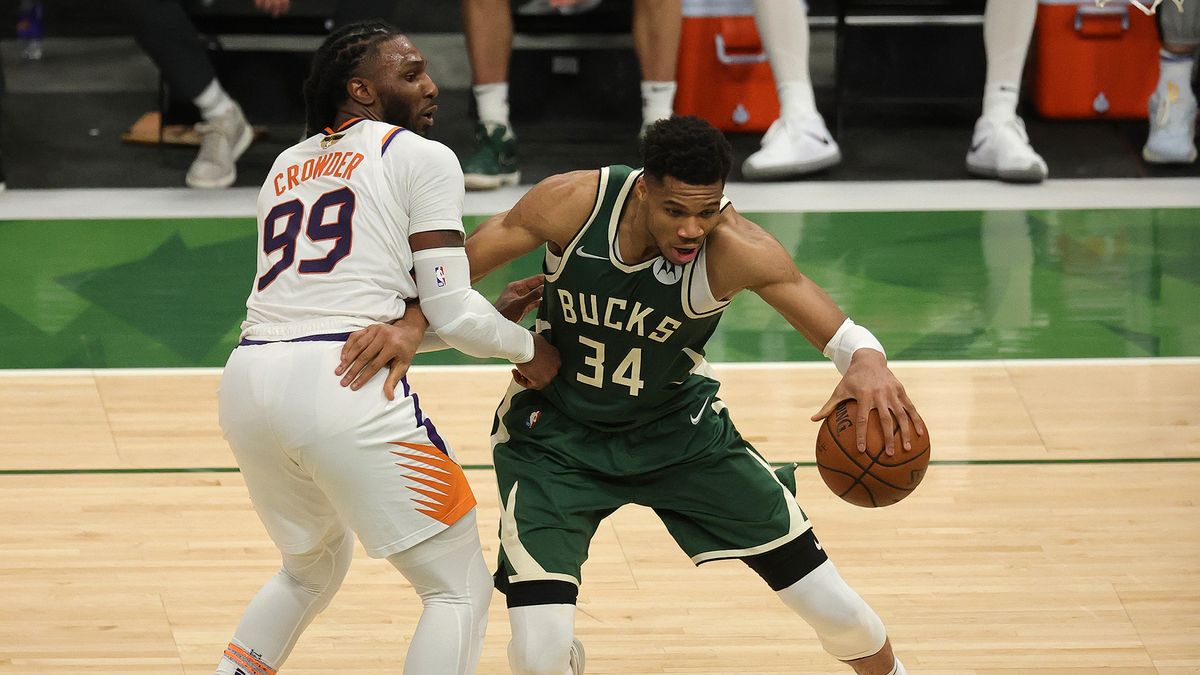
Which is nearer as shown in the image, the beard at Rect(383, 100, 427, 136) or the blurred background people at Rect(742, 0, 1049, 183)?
the beard at Rect(383, 100, 427, 136)

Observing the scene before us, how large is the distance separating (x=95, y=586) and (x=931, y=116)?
5457 mm

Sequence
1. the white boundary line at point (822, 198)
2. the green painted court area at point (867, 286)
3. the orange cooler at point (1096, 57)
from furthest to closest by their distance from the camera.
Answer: the orange cooler at point (1096, 57) → the white boundary line at point (822, 198) → the green painted court area at point (867, 286)

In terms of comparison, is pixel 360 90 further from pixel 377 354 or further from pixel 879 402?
pixel 879 402

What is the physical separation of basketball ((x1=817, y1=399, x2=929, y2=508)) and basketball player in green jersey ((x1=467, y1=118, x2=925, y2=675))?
8cm

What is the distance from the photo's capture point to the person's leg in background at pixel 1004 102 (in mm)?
6895

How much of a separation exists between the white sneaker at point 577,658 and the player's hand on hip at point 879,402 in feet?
2.67

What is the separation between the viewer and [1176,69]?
23.1 ft

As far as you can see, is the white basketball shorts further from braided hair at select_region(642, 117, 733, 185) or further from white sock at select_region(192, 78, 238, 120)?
white sock at select_region(192, 78, 238, 120)

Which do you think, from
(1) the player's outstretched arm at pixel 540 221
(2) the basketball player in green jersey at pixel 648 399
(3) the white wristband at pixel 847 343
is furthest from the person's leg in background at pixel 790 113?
(3) the white wristband at pixel 847 343

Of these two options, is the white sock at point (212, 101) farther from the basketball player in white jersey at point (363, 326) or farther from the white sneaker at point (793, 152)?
the basketball player in white jersey at point (363, 326)

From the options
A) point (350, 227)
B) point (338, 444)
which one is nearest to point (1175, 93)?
point (350, 227)

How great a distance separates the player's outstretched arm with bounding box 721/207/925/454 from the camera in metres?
2.80

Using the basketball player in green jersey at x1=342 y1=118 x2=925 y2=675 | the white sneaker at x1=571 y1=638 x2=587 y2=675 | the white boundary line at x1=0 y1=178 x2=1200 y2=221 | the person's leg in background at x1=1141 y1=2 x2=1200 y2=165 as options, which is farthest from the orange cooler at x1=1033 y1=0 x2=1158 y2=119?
the white sneaker at x1=571 y1=638 x2=587 y2=675

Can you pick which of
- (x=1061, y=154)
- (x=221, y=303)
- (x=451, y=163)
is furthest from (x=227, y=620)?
(x=1061, y=154)
